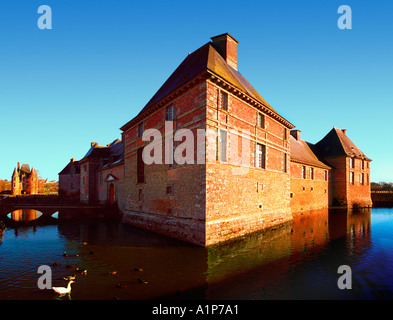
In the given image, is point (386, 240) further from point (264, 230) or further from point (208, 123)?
point (208, 123)

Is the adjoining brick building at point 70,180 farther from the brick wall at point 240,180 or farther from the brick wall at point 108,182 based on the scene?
the brick wall at point 240,180

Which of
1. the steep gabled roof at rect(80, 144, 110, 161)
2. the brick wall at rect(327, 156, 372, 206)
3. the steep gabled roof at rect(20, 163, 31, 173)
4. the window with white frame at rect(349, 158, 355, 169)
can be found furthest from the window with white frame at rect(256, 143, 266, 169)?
the steep gabled roof at rect(20, 163, 31, 173)

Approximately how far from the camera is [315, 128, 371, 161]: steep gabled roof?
35594 mm

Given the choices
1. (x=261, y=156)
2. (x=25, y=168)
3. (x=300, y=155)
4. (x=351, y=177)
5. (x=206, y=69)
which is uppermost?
(x=206, y=69)

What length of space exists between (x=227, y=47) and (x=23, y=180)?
69553mm

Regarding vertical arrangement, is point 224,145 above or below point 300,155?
below

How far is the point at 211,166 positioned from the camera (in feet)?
39.5

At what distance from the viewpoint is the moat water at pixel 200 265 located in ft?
22.9

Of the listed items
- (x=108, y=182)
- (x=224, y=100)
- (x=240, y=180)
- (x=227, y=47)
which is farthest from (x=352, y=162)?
(x=108, y=182)

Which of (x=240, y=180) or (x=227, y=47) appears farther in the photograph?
(x=227, y=47)

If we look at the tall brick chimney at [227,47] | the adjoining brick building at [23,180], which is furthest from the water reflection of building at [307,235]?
the adjoining brick building at [23,180]

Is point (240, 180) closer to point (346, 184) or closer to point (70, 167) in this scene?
point (346, 184)
